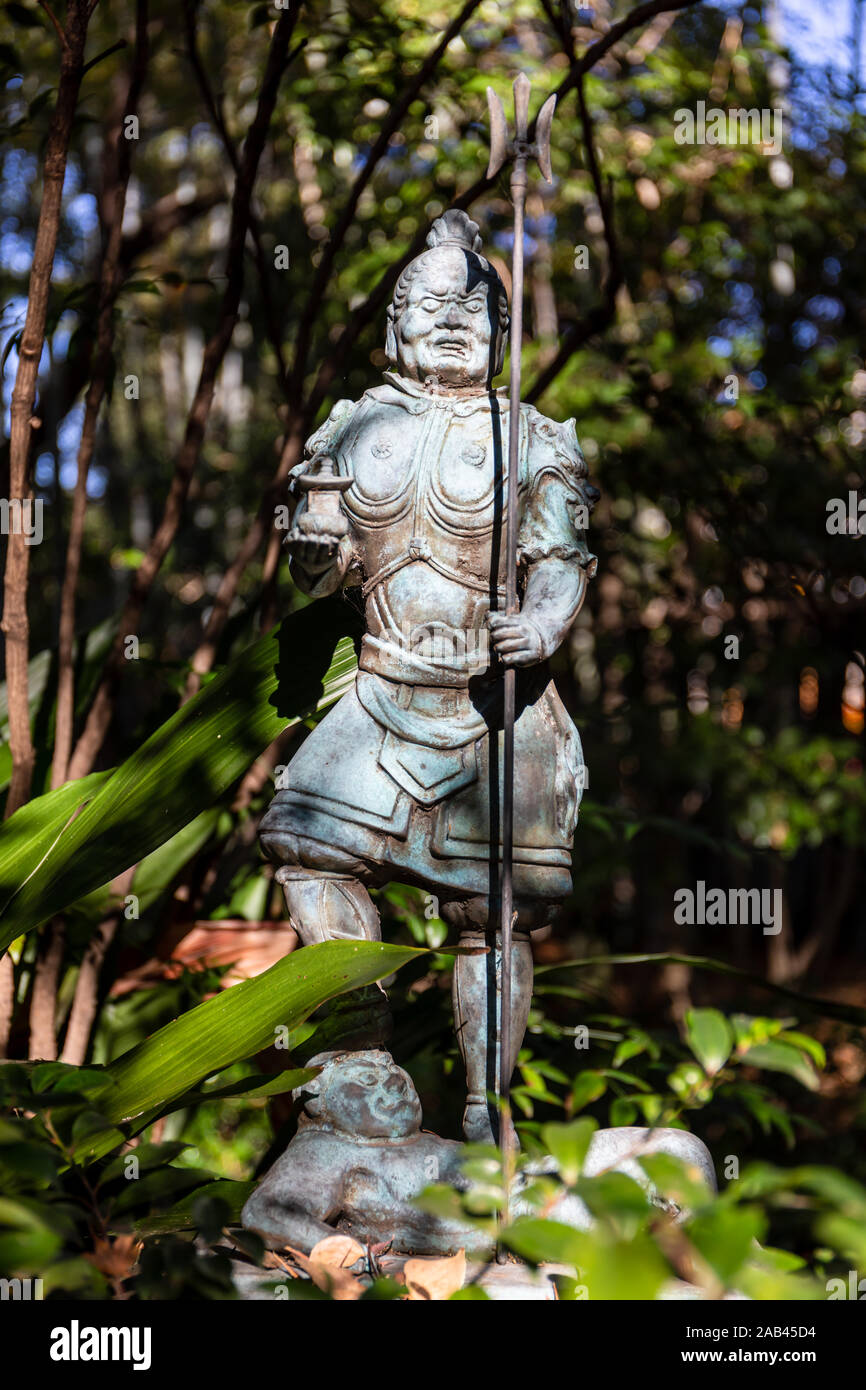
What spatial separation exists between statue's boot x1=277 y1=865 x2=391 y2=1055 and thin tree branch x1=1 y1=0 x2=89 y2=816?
28.9 inches

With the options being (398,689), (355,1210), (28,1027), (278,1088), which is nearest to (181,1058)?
(278,1088)

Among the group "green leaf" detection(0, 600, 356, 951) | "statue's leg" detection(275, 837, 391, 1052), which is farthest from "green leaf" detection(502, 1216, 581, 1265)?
"green leaf" detection(0, 600, 356, 951)

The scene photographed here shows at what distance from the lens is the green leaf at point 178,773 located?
192cm

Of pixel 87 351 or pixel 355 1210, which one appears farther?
pixel 87 351

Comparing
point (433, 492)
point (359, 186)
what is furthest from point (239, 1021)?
point (359, 186)

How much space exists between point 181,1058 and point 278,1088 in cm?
14

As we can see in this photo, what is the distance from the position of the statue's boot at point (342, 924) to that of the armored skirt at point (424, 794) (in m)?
0.03

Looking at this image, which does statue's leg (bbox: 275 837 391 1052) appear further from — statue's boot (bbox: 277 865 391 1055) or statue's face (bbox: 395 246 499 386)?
statue's face (bbox: 395 246 499 386)

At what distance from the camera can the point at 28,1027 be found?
8.77 feet

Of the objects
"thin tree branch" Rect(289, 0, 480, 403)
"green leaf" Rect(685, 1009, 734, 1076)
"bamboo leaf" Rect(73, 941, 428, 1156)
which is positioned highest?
"thin tree branch" Rect(289, 0, 480, 403)

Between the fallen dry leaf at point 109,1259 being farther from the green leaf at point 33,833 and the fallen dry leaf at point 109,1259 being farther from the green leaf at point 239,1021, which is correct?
the green leaf at point 33,833

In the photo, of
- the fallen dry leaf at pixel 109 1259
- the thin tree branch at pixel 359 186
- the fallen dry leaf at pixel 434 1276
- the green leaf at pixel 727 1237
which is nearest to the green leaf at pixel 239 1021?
the fallen dry leaf at pixel 109 1259

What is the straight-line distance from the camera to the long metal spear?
1.86 metres
